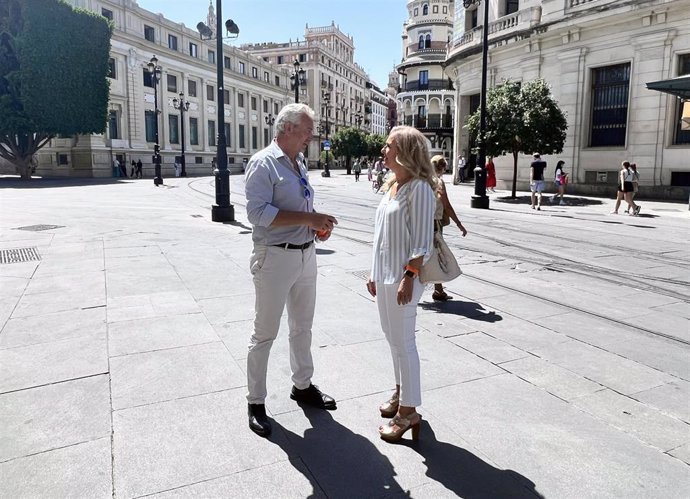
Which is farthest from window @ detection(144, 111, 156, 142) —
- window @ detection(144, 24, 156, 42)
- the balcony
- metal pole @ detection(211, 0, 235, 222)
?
metal pole @ detection(211, 0, 235, 222)

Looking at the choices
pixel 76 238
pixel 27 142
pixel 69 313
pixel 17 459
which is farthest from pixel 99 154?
pixel 17 459

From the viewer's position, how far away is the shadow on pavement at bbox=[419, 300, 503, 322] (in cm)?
565

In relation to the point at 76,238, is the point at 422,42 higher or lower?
higher

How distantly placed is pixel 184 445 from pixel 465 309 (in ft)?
12.1

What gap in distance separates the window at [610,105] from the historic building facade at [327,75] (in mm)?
59801

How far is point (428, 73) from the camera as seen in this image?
68.3 metres

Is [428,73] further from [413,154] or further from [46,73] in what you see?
[413,154]

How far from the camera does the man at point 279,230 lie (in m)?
3.15

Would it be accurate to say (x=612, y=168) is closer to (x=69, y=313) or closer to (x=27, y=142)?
(x=69, y=313)

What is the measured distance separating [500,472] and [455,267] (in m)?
1.21

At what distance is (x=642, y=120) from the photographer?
22.5m

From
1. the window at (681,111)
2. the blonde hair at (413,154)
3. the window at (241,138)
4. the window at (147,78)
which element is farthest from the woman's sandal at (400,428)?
the window at (241,138)

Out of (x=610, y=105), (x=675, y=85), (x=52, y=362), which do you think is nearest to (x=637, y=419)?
(x=52, y=362)

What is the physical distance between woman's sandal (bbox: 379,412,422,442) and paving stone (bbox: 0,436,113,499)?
150cm
